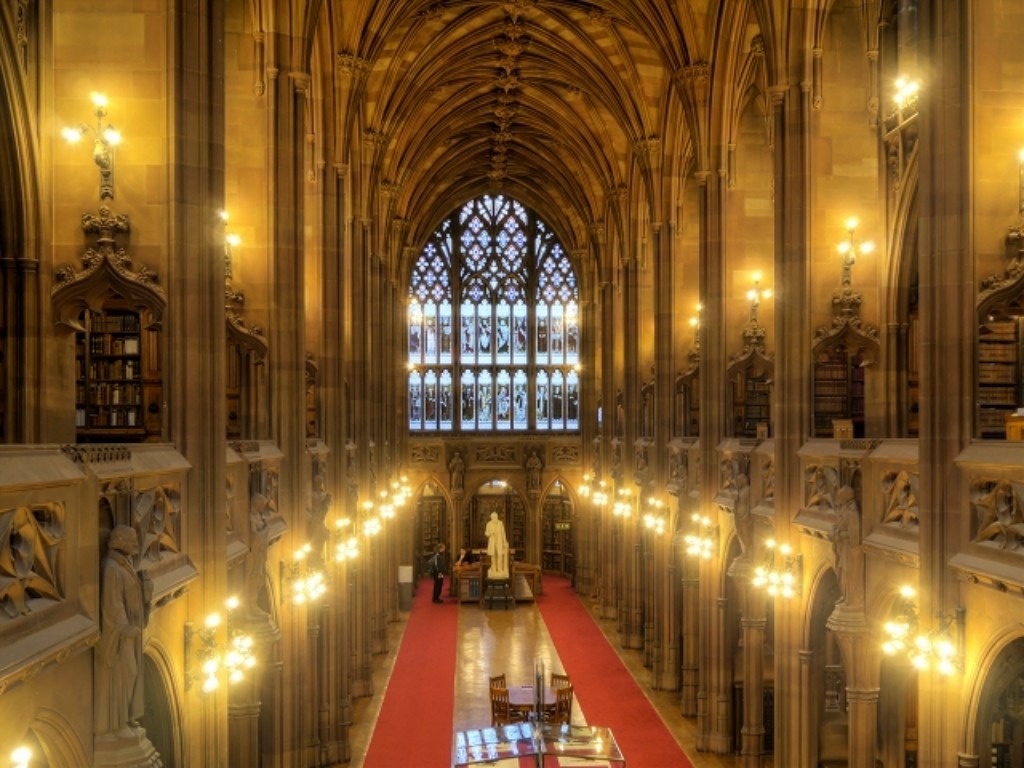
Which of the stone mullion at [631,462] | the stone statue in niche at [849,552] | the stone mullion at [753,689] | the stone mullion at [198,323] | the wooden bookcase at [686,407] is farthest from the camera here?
the stone mullion at [631,462]

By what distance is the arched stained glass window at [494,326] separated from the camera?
4428 centimetres

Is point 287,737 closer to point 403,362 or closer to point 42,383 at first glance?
point 42,383

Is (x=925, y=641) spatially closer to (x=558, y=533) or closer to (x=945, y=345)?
(x=945, y=345)

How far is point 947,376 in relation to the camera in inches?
394

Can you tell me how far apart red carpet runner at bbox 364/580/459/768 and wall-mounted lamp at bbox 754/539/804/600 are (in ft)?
22.3

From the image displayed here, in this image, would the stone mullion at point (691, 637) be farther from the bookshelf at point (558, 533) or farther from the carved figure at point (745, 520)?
the bookshelf at point (558, 533)

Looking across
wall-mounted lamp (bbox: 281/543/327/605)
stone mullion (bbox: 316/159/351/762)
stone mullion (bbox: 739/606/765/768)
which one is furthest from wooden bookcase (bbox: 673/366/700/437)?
wall-mounted lamp (bbox: 281/543/327/605)

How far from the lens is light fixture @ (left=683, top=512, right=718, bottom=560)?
62.5 feet

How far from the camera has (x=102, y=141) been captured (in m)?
10.0

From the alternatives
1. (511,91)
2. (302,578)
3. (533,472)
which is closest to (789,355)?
(302,578)

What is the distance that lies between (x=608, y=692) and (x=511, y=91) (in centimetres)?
1996

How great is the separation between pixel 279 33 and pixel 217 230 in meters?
5.50

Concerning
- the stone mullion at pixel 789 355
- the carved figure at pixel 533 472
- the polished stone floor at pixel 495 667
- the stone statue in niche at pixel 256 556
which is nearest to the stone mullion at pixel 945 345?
the stone mullion at pixel 789 355

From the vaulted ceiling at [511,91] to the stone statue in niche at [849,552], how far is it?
11.2 m
